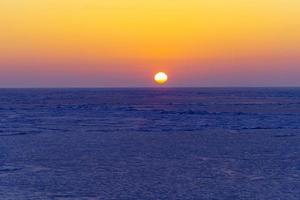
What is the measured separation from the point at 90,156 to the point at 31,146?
12.9 feet

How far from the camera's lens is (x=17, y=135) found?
27812mm

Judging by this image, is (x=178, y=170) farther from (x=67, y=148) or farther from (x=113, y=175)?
(x=67, y=148)

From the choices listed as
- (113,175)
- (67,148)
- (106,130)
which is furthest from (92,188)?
(106,130)

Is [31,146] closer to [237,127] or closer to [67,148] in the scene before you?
[67,148]

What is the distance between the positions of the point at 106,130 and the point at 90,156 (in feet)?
34.6

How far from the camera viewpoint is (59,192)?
45.5 ft

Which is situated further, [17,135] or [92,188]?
[17,135]

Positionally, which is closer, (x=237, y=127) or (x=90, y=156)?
(x=90, y=156)

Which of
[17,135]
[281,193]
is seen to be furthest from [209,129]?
[281,193]

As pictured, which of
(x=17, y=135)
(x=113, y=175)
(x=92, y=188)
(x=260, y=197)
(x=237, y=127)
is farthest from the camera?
(x=237, y=127)

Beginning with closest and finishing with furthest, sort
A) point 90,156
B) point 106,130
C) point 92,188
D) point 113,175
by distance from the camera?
point 92,188 < point 113,175 < point 90,156 < point 106,130

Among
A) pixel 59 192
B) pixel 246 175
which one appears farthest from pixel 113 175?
pixel 246 175

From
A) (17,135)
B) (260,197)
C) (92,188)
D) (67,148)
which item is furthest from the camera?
(17,135)

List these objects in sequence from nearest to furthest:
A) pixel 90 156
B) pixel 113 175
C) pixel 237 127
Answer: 1. pixel 113 175
2. pixel 90 156
3. pixel 237 127
